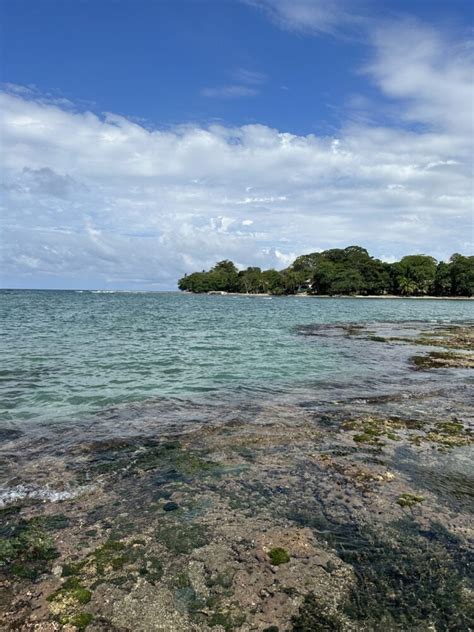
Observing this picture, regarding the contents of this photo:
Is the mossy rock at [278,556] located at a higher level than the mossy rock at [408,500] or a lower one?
higher

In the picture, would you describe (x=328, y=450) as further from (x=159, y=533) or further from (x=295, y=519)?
(x=159, y=533)

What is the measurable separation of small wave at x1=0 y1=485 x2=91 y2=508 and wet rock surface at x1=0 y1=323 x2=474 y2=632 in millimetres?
33

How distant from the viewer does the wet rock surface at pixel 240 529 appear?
4387mm

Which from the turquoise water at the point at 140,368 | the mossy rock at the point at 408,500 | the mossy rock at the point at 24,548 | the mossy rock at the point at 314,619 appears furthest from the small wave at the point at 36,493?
the mossy rock at the point at 408,500

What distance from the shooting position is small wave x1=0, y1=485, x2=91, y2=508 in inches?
264

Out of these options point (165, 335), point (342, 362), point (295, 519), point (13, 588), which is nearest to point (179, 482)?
point (295, 519)

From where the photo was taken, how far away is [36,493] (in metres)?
6.93

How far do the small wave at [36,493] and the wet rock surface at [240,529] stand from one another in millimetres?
33

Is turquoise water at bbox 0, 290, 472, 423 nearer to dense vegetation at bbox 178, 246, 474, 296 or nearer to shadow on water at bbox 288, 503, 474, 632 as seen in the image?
shadow on water at bbox 288, 503, 474, 632

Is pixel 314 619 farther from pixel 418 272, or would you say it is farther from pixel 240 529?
pixel 418 272

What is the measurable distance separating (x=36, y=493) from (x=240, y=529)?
11.6 ft

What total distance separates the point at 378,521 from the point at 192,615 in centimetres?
304

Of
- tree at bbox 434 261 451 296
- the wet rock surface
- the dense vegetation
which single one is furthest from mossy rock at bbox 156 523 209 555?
tree at bbox 434 261 451 296

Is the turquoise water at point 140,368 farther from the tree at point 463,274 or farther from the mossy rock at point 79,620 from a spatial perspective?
the tree at point 463,274
